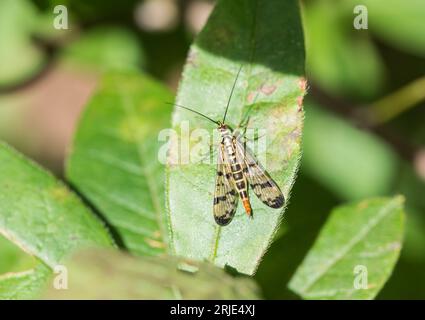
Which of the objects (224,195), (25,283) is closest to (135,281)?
(25,283)

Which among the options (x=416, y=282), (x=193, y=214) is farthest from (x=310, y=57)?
(x=193, y=214)

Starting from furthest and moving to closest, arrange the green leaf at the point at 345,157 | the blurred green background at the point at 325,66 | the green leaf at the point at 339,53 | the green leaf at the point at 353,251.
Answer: the green leaf at the point at 345,157 → the green leaf at the point at 339,53 → the blurred green background at the point at 325,66 → the green leaf at the point at 353,251

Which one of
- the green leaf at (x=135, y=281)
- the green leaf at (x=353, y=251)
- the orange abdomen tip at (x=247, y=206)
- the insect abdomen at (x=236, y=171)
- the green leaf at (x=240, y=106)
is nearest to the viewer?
the green leaf at (x=135, y=281)

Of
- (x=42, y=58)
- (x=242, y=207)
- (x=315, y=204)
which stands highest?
(x=42, y=58)

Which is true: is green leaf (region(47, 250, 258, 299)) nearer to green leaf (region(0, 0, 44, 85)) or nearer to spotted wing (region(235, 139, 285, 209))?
spotted wing (region(235, 139, 285, 209))

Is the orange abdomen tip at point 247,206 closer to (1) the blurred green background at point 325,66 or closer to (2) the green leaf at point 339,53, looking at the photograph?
(1) the blurred green background at point 325,66

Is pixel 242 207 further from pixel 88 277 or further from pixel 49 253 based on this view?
pixel 88 277

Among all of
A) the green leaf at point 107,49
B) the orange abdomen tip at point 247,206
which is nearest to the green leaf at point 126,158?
the orange abdomen tip at point 247,206
